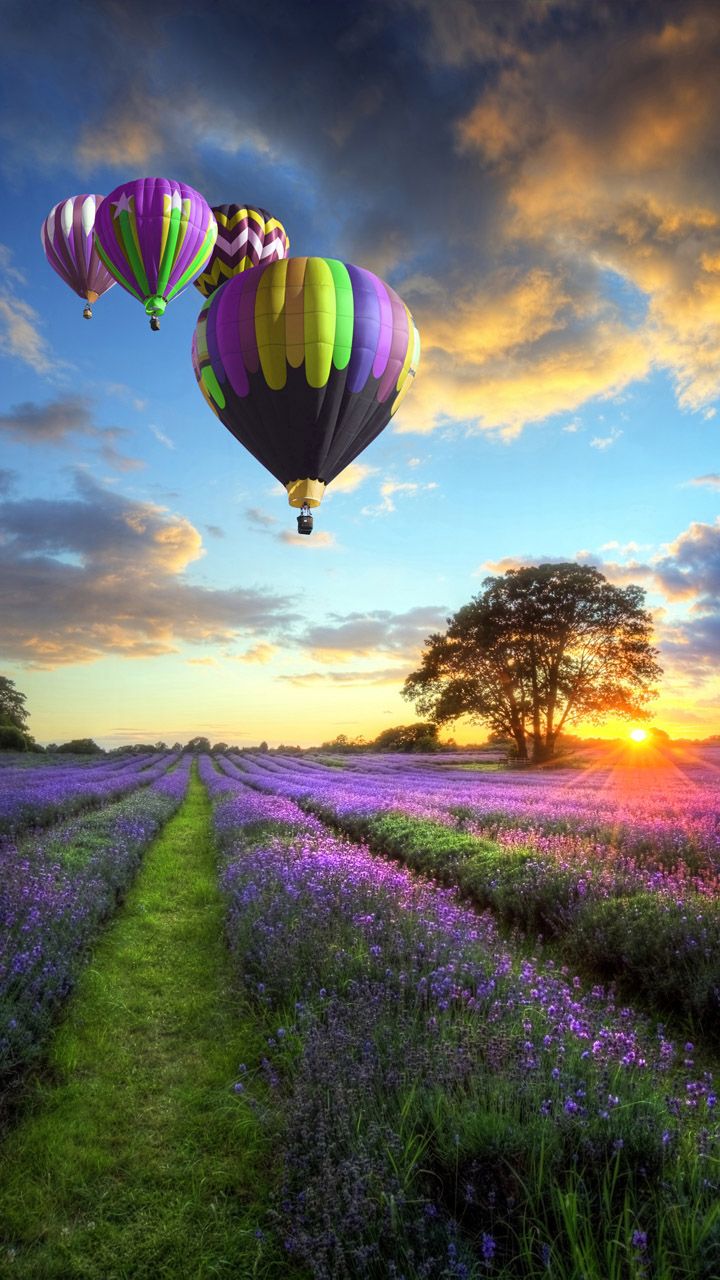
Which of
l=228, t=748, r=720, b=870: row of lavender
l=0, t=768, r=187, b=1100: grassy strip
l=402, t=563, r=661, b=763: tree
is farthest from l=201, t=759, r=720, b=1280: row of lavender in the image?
l=402, t=563, r=661, b=763: tree

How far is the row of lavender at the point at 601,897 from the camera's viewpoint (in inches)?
189

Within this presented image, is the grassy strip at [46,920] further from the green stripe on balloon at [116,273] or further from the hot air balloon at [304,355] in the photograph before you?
the green stripe on balloon at [116,273]

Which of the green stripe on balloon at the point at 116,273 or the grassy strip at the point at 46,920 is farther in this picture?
the green stripe on balloon at the point at 116,273

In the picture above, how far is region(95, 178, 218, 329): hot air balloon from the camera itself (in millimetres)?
11133

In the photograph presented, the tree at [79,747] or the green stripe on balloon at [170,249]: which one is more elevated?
the green stripe on balloon at [170,249]

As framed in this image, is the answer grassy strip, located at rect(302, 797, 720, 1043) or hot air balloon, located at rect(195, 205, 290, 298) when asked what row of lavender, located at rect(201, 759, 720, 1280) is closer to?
grassy strip, located at rect(302, 797, 720, 1043)

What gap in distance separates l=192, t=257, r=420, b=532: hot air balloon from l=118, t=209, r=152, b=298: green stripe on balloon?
154 cm

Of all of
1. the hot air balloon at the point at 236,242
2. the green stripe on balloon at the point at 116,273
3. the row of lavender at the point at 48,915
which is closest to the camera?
the row of lavender at the point at 48,915

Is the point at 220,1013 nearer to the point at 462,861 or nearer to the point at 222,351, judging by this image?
the point at 462,861

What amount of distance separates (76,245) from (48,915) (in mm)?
13113

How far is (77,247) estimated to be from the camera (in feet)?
41.0

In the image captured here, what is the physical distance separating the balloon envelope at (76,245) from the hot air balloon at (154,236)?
1014mm

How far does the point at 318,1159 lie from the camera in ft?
8.38

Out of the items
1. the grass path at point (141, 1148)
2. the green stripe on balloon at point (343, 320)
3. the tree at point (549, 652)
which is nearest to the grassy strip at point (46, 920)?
the grass path at point (141, 1148)
